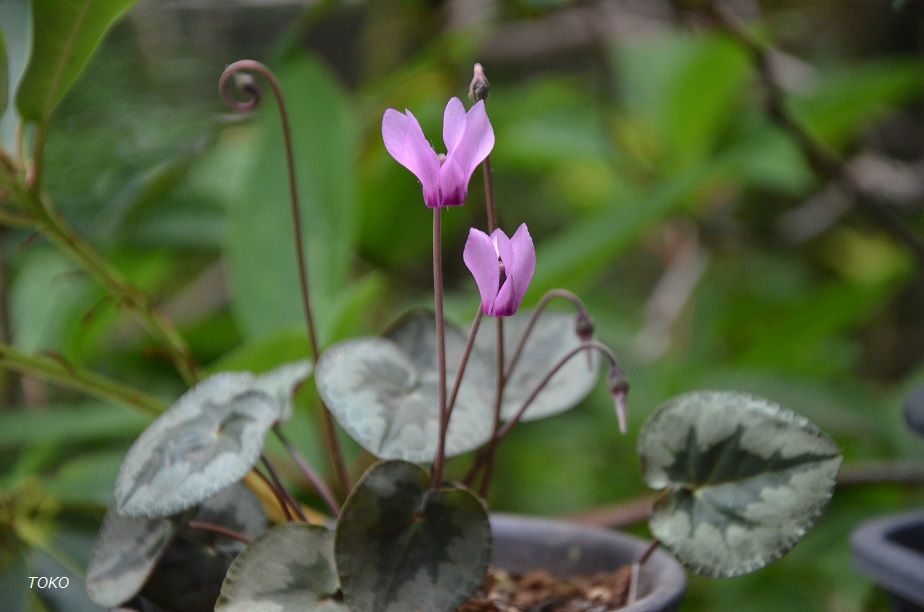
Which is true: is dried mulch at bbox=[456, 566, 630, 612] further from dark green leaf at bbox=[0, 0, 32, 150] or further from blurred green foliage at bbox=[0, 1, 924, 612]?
dark green leaf at bbox=[0, 0, 32, 150]

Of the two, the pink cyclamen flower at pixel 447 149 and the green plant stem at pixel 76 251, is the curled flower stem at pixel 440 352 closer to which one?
the pink cyclamen flower at pixel 447 149

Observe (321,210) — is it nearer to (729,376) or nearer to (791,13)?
(729,376)

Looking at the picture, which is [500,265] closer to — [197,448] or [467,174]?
[467,174]

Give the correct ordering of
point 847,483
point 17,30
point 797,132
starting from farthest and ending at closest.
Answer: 1. point 797,132
2. point 847,483
3. point 17,30

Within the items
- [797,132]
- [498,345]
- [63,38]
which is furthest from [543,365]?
[797,132]

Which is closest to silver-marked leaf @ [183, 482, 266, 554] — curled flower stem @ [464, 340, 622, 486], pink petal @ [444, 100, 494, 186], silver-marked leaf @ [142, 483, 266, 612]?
silver-marked leaf @ [142, 483, 266, 612]
